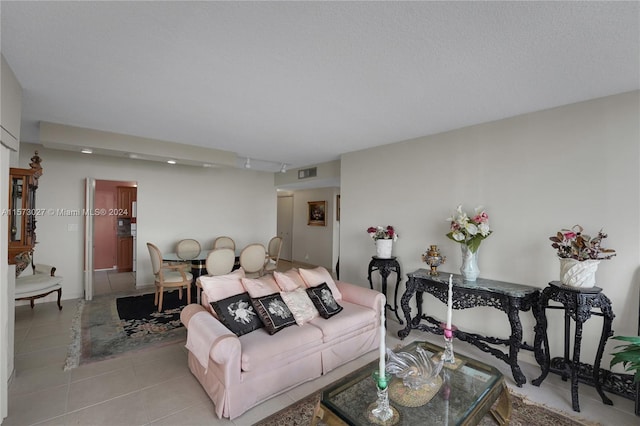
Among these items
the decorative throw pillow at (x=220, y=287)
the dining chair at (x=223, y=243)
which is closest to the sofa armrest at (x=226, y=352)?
the decorative throw pillow at (x=220, y=287)

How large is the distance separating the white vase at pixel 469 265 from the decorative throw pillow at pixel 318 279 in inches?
55.9

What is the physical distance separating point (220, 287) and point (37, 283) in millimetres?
3220

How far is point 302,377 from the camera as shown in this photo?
7.86 feet

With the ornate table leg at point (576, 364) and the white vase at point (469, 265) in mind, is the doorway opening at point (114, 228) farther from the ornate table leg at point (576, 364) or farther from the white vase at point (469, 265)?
the ornate table leg at point (576, 364)

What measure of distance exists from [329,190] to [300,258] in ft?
7.74

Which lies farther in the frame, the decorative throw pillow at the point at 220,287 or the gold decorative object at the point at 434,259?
the gold decorative object at the point at 434,259

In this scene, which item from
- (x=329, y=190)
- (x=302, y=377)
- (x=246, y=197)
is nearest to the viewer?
(x=302, y=377)

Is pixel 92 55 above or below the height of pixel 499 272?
above

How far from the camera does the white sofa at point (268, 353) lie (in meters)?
1.98

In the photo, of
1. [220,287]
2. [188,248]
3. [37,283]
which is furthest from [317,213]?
[37,283]

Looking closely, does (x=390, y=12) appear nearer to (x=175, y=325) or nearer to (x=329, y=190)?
(x=175, y=325)

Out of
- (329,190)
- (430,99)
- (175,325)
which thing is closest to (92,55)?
(430,99)

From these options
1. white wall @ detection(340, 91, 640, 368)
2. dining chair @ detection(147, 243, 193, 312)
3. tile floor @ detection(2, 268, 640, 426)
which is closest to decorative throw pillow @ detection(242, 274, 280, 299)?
tile floor @ detection(2, 268, 640, 426)

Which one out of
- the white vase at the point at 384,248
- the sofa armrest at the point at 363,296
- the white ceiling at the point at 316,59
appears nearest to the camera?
the white ceiling at the point at 316,59
